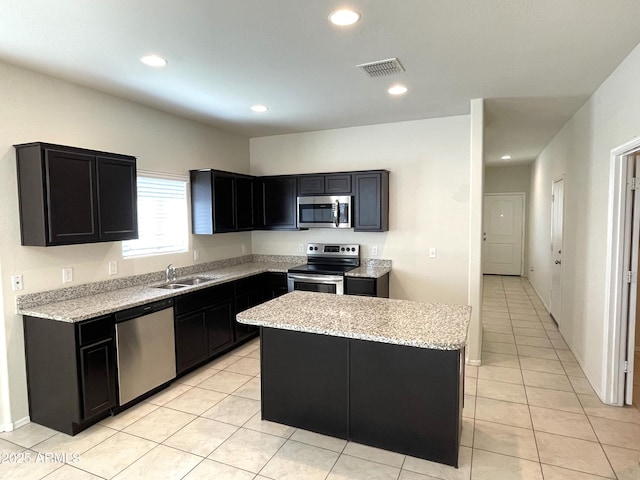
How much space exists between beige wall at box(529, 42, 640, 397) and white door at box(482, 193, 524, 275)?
4027mm

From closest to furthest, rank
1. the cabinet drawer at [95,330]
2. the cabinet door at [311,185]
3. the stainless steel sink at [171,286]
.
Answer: the cabinet drawer at [95,330], the stainless steel sink at [171,286], the cabinet door at [311,185]

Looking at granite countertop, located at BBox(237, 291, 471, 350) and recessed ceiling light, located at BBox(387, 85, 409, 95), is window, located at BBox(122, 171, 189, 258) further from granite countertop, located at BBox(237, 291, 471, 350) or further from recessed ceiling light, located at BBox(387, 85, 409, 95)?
recessed ceiling light, located at BBox(387, 85, 409, 95)

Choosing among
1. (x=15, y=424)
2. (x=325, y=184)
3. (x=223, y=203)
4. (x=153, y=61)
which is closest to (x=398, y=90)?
(x=325, y=184)

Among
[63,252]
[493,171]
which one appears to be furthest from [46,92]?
[493,171]

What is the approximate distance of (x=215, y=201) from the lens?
14.6 feet

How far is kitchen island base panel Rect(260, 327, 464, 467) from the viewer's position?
7.39ft

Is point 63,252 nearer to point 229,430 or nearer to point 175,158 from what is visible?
point 175,158

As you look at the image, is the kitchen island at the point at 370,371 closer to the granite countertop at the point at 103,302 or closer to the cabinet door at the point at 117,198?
the granite countertop at the point at 103,302

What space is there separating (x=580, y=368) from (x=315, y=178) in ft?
11.9

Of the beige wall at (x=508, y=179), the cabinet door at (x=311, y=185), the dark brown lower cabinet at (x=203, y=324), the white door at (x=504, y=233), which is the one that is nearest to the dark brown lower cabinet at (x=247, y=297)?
the dark brown lower cabinet at (x=203, y=324)

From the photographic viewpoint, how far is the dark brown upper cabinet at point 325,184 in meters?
4.72

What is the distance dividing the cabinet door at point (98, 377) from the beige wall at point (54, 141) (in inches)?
23.7

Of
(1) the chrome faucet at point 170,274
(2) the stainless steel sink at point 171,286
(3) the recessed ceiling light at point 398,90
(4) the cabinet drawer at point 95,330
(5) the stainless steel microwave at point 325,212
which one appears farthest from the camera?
(5) the stainless steel microwave at point 325,212

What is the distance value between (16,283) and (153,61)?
6.41ft
